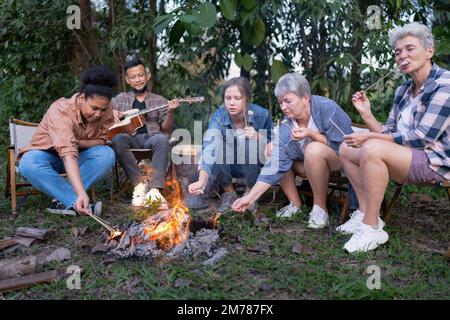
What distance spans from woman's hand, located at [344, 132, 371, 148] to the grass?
2.10 ft

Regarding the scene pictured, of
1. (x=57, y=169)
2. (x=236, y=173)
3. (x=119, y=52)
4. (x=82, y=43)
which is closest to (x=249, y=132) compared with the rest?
(x=236, y=173)

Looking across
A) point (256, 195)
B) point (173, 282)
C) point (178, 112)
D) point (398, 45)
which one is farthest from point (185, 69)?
point (173, 282)

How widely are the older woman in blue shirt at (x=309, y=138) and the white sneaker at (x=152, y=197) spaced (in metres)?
0.97

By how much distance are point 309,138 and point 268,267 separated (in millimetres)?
1176

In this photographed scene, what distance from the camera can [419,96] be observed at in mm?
2898

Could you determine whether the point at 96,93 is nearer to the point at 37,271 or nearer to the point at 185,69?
the point at 37,271

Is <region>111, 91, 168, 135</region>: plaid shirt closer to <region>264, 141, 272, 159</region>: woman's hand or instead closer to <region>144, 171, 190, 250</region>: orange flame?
<region>264, 141, 272, 159</region>: woman's hand

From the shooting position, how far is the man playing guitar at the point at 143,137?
4.15 meters

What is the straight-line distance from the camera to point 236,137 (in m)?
3.89

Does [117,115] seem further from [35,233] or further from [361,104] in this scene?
[361,104]

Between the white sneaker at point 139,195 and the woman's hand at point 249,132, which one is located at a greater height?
the woman's hand at point 249,132

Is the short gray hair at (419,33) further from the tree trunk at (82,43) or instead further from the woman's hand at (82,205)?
the tree trunk at (82,43)

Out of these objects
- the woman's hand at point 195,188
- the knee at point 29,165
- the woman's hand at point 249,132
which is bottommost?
the woman's hand at point 195,188

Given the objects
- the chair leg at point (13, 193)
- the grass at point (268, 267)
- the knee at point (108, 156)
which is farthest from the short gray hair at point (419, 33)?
the chair leg at point (13, 193)
